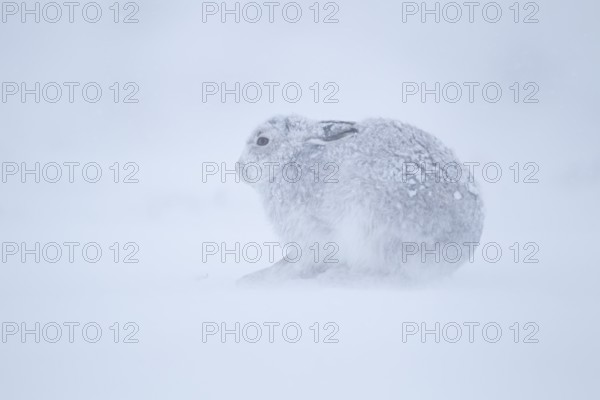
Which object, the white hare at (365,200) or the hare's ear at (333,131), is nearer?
the white hare at (365,200)

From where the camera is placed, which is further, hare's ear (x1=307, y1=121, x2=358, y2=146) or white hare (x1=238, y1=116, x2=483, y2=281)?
hare's ear (x1=307, y1=121, x2=358, y2=146)

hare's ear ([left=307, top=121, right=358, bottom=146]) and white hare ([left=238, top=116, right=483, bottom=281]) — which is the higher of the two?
hare's ear ([left=307, top=121, right=358, bottom=146])

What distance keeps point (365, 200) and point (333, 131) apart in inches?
28.8

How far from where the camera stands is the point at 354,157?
390 centimetres

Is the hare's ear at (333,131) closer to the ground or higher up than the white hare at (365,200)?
higher up

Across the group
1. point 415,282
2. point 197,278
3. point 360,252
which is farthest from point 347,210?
point 197,278

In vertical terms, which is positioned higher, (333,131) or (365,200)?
(333,131)

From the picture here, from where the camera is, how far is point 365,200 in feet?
12.2

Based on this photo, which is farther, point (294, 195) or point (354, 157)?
point (294, 195)

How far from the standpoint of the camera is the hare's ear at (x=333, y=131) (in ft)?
13.5

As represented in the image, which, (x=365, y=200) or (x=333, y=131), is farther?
(x=333, y=131)

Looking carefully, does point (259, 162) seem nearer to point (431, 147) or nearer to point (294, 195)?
point (294, 195)

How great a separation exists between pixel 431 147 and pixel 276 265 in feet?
5.05

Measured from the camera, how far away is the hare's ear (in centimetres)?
411
